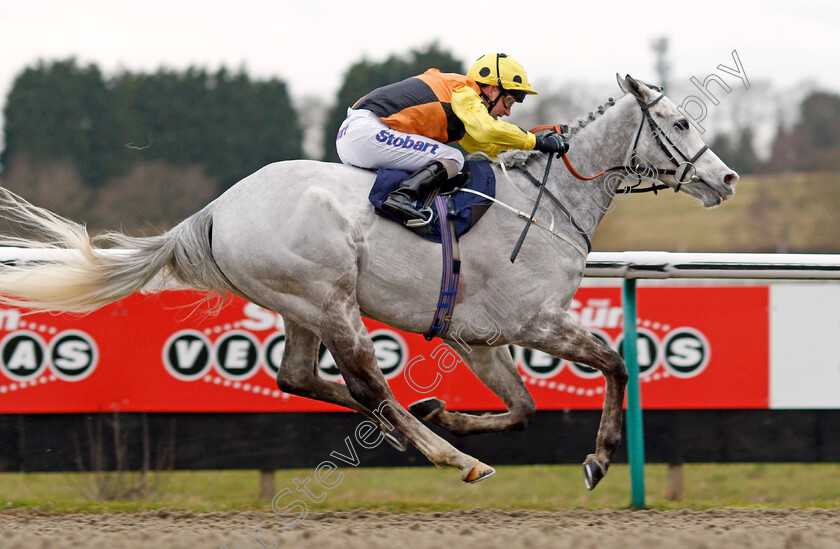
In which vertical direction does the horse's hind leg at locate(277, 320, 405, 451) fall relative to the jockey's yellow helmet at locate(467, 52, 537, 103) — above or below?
below

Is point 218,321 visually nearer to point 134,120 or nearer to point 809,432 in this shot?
point 809,432

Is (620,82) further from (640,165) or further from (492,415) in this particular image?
(492,415)

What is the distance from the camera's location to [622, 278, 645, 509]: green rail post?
4641mm

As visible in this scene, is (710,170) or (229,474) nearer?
(710,170)

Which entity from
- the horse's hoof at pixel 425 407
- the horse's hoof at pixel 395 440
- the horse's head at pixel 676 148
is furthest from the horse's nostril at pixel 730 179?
the horse's hoof at pixel 395 440

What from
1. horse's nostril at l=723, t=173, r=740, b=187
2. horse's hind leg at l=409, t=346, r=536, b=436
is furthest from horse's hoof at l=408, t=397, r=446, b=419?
horse's nostril at l=723, t=173, r=740, b=187

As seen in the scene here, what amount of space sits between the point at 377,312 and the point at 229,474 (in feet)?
6.25

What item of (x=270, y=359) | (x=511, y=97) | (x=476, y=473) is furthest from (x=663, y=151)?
(x=270, y=359)

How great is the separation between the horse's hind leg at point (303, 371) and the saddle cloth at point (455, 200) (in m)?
0.78

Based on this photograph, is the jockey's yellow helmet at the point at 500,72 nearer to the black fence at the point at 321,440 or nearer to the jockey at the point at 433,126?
the jockey at the point at 433,126

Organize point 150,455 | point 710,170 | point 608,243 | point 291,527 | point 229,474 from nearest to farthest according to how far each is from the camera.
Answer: point 291,527 < point 710,170 < point 150,455 < point 229,474 < point 608,243

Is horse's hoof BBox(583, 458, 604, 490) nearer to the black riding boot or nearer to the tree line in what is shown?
the black riding boot

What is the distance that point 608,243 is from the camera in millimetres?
24422

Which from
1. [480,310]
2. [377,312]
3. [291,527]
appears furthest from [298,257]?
[291,527]
